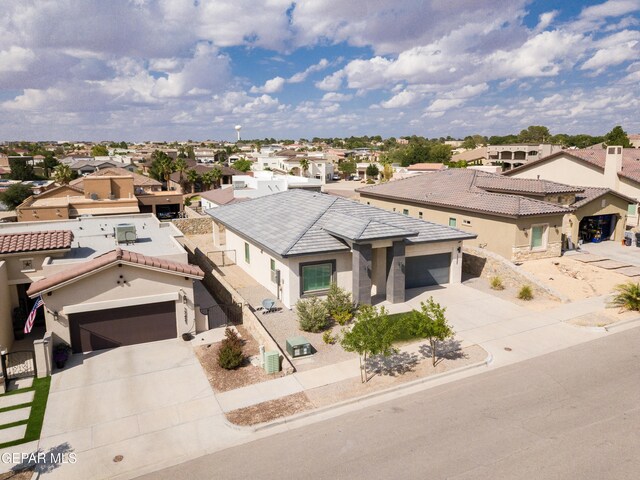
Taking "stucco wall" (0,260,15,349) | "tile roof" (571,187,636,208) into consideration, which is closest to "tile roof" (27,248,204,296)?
"stucco wall" (0,260,15,349)

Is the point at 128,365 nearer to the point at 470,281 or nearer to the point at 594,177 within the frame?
the point at 470,281

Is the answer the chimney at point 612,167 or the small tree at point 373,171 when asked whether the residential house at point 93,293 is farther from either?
the small tree at point 373,171

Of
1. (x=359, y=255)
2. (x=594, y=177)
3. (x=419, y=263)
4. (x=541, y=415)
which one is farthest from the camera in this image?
(x=594, y=177)

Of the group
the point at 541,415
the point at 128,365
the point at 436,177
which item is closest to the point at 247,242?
the point at 128,365

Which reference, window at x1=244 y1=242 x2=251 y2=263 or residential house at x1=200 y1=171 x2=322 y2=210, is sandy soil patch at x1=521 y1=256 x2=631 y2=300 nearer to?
window at x1=244 y1=242 x2=251 y2=263

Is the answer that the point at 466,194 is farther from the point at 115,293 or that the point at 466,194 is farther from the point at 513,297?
the point at 115,293

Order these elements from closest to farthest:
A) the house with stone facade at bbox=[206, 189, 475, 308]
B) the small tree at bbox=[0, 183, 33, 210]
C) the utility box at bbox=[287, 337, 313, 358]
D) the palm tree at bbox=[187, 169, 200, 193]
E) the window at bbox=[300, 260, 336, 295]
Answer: the utility box at bbox=[287, 337, 313, 358], the house with stone facade at bbox=[206, 189, 475, 308], the window at bbox=[300, 260, 336, 295], the small tree at bbox=[0, 183, 33, 210], the palm tree at bbox=[187, 169, 200, 193]

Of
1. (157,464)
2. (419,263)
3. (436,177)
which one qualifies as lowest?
(157,464)
